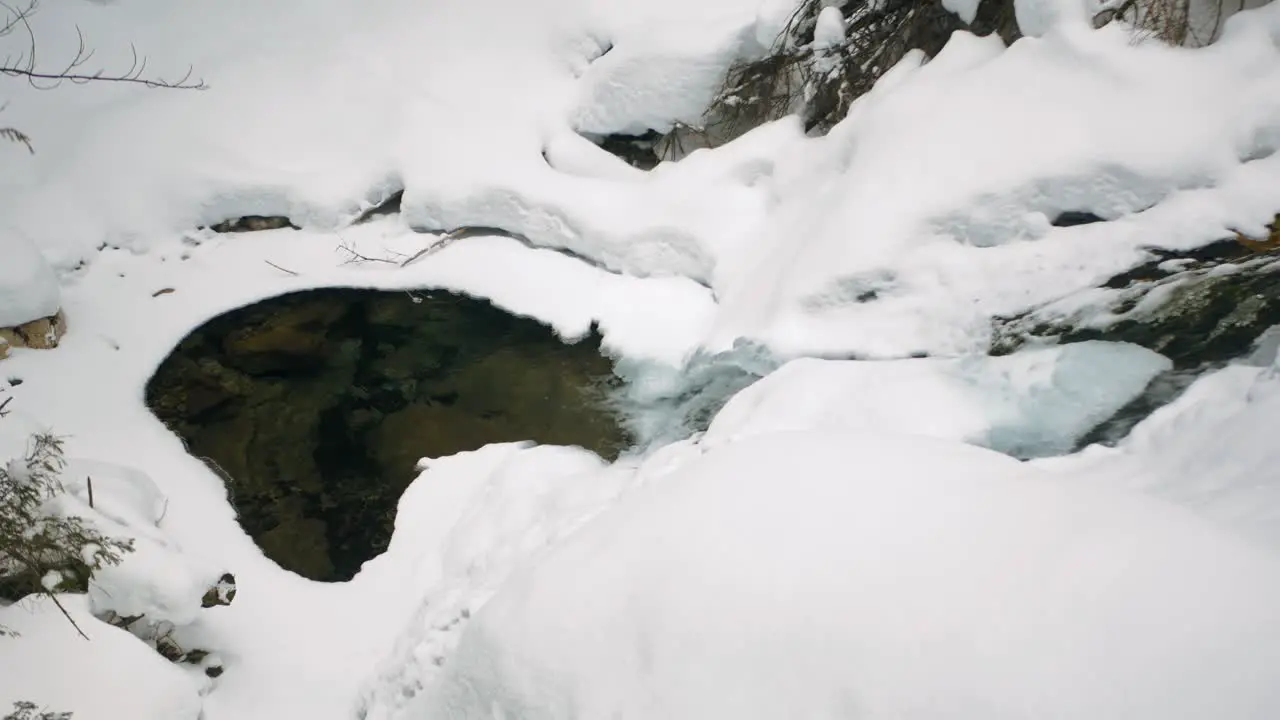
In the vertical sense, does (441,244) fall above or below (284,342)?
above

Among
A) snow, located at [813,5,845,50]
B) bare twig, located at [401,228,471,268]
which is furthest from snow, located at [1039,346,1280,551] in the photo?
bare twig, located at [401,228,471,268]

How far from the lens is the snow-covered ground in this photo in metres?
1.91

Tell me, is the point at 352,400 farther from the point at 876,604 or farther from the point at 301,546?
the point at 876,604

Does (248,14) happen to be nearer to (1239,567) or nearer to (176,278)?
(176,278)

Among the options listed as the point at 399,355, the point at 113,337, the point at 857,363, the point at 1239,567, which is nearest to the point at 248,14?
the point at 113,337

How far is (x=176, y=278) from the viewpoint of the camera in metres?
6.33

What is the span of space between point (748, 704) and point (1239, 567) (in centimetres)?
111

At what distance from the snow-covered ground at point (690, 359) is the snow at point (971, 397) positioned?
0.02 metres

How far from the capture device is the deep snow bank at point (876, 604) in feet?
5.45

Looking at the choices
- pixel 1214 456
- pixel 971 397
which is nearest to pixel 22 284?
pixel 971 397

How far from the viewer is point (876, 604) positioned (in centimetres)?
194

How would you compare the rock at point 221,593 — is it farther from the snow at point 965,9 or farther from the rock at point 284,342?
the snow at point 965,9

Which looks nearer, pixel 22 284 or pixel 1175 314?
pixel 1175 314

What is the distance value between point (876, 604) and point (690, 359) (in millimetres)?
3236
